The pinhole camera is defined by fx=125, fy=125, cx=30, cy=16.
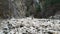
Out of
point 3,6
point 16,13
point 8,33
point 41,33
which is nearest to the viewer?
point 41,33

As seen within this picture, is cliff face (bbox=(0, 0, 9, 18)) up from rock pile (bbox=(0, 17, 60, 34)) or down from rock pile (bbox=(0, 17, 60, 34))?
up

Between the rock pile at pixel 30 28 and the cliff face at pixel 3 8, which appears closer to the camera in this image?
the rock pile at pixel 30 28

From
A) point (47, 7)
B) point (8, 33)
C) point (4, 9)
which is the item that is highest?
point (4, 9)

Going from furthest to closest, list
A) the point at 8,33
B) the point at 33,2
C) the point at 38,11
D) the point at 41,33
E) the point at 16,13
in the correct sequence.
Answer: the point at 38,11 < the point at 33,2 < the point at 16,13 < the point at 8,33 < the point at 41,33

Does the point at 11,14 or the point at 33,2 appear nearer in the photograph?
the point at 11,14

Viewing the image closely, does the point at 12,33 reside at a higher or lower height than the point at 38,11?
higher

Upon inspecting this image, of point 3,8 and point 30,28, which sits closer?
point 30,28

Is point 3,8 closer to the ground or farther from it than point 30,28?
farther from it

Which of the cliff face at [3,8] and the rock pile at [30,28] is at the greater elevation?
the cliff face at [3,8]

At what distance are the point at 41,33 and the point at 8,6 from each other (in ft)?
6.12

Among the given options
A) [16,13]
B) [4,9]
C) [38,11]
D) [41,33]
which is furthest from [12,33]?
[38,11]

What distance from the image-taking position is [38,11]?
27.9 ft

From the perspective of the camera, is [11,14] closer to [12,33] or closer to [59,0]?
[12,33]

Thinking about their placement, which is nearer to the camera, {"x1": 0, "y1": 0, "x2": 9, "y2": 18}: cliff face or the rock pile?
the rock pile
